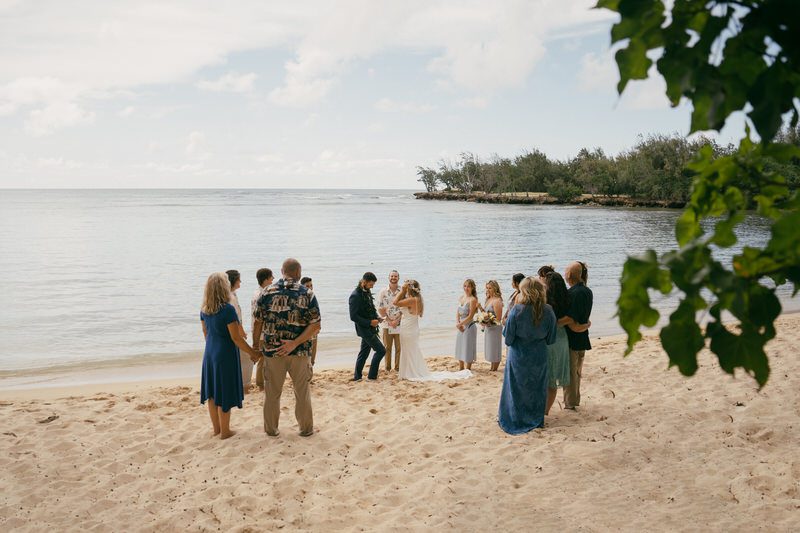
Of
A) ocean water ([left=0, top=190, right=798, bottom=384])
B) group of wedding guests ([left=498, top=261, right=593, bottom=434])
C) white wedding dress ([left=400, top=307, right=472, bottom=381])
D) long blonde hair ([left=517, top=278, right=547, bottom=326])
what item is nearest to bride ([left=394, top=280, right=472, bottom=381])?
white wedding dress ([left=400, top=307, right=472, bottom=381])

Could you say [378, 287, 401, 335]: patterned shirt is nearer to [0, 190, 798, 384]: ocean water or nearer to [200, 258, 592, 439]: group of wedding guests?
[0, 190, 798, 384]: ocean water

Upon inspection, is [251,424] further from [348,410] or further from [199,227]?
[199,227]

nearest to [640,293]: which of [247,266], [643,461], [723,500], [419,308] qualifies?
[723,500]

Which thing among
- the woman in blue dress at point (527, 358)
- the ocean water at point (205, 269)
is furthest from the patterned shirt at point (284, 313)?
the ocean water at point (205, 269)

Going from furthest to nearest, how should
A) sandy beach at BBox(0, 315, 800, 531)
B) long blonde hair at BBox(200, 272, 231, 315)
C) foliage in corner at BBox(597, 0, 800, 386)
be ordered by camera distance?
long blonde hair at BBox(200, 272, 231, 315)
sandy beach at BBox(0, 315, 800, 531)
foliage in corner at BBox(597, 0, 800, 386)

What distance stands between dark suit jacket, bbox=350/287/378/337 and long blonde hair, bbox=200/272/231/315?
11.6 ft

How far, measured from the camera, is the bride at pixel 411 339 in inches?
421

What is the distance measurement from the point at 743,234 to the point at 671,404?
38.5 meters

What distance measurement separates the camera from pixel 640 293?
1.57 meters

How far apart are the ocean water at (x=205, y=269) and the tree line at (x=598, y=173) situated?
23522 millimetres

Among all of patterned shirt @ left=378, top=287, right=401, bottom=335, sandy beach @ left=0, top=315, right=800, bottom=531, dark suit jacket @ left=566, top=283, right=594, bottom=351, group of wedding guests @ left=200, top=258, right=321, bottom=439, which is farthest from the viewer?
patterned shirt @ left=378, top=287, right=401, bottom=335

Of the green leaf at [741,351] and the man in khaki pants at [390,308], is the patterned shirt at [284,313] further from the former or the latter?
the green leaf at [741,351]

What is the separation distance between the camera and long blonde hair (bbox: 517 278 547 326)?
285 inches

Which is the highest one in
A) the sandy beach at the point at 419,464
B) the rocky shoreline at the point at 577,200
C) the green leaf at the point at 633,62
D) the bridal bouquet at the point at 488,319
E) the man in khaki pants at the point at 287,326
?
the rocky shoreline at the point at 577,200
